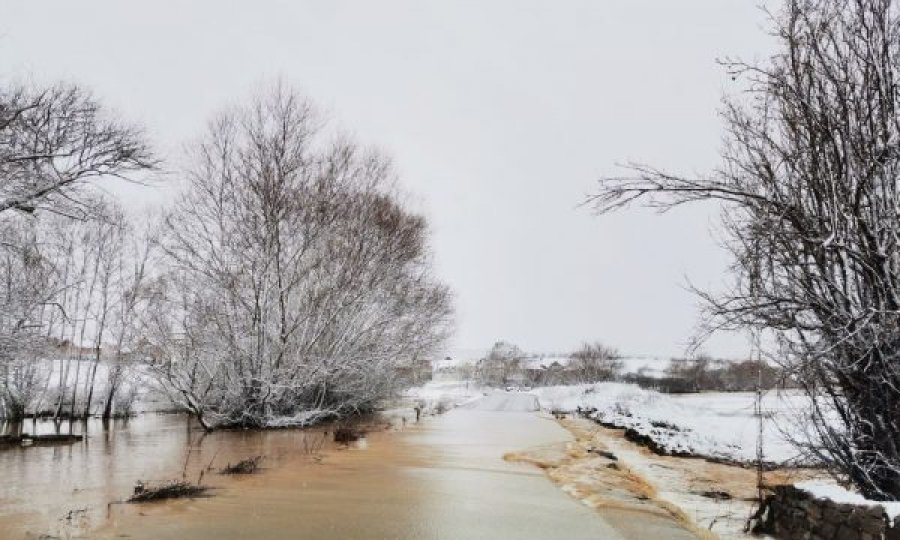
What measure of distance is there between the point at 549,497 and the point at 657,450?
10953 millimetres

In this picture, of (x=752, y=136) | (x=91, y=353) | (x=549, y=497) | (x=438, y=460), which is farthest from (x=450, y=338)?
(x=752, y=136)

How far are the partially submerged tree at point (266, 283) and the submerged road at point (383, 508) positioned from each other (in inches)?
274

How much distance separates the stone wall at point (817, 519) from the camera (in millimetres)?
5508

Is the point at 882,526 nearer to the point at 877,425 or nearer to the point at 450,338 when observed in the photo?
the point at 877,425

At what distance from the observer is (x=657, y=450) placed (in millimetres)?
19453

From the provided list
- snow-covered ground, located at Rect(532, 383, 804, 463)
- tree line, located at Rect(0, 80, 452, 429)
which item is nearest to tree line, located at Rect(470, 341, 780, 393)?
snow-covered ground, located at Rect(532, 383, 804, 463)

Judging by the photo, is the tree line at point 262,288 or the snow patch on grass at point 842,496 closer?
the snow patch on grass at point 842,496

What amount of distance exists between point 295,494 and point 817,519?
21.7 feet

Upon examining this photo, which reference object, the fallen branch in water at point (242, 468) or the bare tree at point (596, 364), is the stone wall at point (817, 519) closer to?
the fallen branch in water at point (242, 468)

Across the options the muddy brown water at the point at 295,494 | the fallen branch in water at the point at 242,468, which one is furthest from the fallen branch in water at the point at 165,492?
the fallen branch in water at the point at 242,468

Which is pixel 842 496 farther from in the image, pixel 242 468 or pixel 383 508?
pixel 242 468

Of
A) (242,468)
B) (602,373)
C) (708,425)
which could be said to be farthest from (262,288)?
(602,373)

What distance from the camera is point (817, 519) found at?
655 cm

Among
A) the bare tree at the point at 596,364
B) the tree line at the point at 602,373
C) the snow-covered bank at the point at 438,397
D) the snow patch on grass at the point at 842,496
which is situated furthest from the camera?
the bare tree at the point at 596,364
